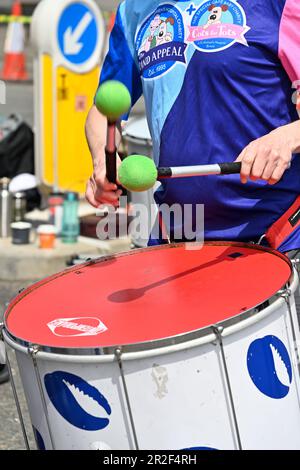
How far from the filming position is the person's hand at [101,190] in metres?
2.08

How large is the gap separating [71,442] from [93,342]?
0.71 ft

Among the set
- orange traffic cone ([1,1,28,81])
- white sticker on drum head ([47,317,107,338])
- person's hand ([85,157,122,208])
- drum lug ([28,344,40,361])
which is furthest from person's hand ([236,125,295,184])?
orange traffic cone ([1,1,28,81])

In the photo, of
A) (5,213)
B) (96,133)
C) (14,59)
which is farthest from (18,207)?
(14,59)

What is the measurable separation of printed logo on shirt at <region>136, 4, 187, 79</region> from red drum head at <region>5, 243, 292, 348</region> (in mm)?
423

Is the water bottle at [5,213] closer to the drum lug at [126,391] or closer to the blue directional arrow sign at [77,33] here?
the blue directional arrow sign at [77,33]

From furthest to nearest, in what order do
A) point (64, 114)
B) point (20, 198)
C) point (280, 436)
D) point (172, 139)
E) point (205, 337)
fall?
point (64, 114), point (20, 198), point (172, 139), point (280, 436), point (205, 337)

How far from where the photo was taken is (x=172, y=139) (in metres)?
2.15

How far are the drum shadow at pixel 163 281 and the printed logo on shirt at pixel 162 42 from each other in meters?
0.45

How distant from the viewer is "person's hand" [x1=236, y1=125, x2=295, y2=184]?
1864 mm

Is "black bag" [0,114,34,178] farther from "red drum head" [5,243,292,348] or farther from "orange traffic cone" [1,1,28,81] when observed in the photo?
"orange traffic cone" [1,1,28,81]

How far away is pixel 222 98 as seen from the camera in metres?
2.08

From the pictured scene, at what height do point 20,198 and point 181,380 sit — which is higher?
point 181,380

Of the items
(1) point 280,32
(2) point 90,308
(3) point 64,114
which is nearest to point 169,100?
(1) point 280,32
